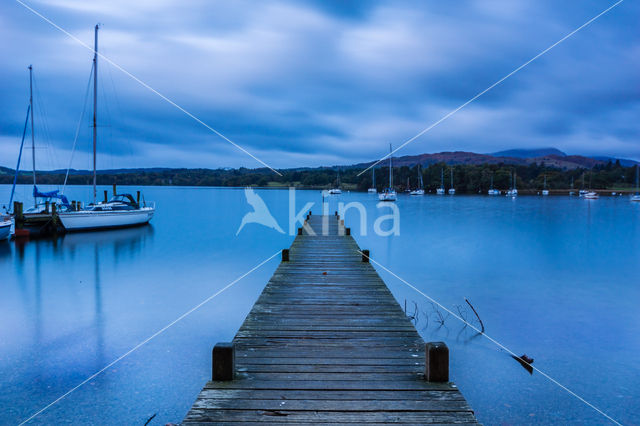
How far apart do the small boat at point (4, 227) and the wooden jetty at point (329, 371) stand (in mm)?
22600

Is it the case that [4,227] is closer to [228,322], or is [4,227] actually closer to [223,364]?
[228,322]

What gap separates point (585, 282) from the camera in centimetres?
1571

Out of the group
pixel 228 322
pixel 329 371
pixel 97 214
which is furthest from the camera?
pixel 97 214

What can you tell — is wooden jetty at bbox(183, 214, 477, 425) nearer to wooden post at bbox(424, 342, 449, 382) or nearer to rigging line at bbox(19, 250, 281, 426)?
wooden post at bbox(424, 342, 449, 382)

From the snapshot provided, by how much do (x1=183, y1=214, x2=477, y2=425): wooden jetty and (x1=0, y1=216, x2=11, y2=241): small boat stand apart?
2260 cm

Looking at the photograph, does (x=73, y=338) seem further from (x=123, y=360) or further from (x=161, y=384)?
(x=161, y=384)

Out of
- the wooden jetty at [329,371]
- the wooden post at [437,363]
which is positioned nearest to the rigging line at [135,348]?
the wooden jetty at [329,371]

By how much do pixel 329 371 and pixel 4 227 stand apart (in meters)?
25.7

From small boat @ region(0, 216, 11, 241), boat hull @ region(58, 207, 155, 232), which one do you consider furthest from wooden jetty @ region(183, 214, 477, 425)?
boat hull @ region(58, 207, 155, 232)

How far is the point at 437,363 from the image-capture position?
4.47 meters

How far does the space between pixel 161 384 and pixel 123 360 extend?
1512 mm

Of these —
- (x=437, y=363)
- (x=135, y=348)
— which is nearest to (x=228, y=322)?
(x=135, y=348)

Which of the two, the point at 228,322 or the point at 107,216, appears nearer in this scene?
the point at 228,322

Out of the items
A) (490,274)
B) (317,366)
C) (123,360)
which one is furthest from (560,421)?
(490,274)
